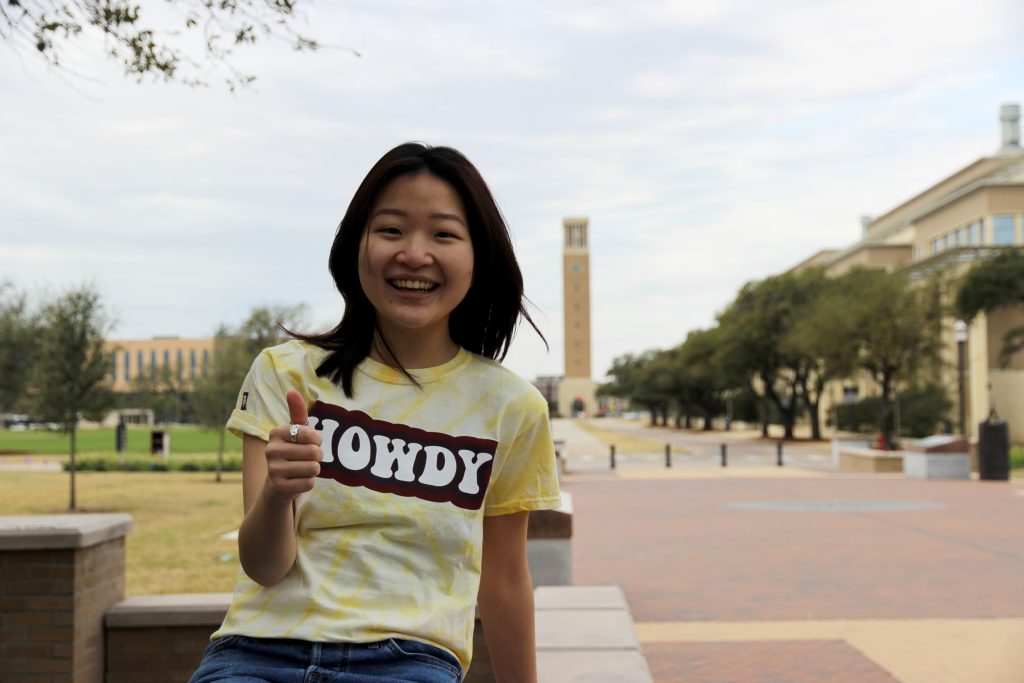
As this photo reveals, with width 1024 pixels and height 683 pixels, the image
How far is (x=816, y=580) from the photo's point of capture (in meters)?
10.3

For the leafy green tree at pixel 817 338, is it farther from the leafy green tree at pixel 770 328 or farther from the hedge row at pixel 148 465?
the hedge row at pixel 148 465

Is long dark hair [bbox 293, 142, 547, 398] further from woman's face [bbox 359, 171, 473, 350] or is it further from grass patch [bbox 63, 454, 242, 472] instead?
grass patch [bbox 63, 454, 242, 472]

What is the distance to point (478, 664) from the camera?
418 centimetres

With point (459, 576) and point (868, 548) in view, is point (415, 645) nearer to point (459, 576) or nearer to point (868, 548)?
point (459, 576)

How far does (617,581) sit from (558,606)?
525cm

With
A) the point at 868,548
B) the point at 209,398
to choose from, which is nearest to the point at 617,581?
the point at 868,548

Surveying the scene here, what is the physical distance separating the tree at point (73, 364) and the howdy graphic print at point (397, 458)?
763 inches

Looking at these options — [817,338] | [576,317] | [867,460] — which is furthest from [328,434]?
[576,317]

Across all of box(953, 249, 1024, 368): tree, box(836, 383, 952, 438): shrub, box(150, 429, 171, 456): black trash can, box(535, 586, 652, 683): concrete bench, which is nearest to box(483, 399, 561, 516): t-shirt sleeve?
box(535, 586, 652, 683): concrete bench

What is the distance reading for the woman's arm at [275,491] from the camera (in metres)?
1.77

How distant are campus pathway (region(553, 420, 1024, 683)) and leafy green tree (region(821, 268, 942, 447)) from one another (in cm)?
2130

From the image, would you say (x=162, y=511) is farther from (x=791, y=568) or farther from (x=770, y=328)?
(x=770, y=328)

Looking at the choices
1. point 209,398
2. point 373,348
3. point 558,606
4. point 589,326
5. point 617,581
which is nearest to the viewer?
point 373,348

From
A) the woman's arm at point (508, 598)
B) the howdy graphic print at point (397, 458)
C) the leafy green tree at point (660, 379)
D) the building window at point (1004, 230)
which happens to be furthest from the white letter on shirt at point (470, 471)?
the leafy green tree at point (660, 379)
